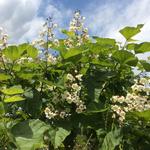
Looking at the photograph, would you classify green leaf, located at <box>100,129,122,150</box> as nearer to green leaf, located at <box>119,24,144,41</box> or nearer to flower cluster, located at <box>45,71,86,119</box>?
flower cluster, located at <box>45,71,86,119</box>

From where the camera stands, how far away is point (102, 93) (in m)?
4.76

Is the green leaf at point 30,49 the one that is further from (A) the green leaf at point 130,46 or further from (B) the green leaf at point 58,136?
(A) the green leaf at point 130,46

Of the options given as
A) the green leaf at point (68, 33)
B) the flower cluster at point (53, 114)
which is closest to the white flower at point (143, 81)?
the flower cluster at point (53, 114)

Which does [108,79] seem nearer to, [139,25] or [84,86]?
[84,86]

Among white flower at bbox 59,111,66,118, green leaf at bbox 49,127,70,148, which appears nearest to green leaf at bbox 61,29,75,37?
white flower at bbox 59,111,66,118

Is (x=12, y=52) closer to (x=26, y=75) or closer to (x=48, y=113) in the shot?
(x=26, y=75)

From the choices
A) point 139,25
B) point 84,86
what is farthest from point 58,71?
point 139,25

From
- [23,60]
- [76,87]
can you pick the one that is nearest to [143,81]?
[76,87]

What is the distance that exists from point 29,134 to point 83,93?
46.8 inches

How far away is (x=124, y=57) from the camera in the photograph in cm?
438

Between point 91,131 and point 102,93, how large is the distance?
1.34 feet

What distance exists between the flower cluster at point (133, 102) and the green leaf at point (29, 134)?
0.70 m

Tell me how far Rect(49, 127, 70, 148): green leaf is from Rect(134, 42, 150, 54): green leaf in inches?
43.7

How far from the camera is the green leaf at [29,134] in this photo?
3.45 m
